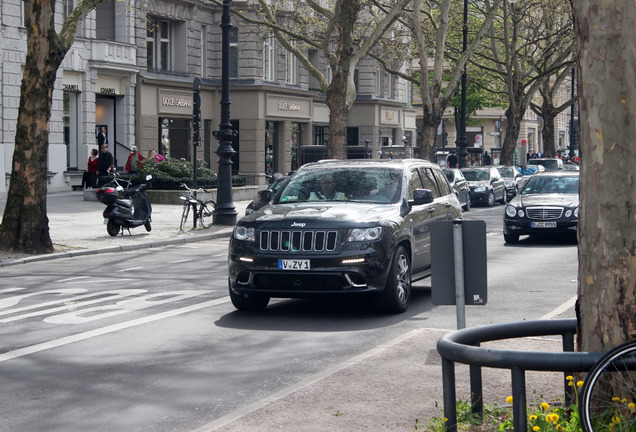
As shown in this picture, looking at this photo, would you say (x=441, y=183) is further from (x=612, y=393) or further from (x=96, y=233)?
(x=96, y=233)

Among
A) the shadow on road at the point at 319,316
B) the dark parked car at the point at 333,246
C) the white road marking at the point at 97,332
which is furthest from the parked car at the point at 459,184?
the white road marking at the point at 97,332

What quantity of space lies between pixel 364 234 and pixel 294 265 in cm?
79

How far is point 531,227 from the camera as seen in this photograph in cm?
2012

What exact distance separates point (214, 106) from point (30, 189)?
95.4 feet

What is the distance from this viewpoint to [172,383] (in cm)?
765

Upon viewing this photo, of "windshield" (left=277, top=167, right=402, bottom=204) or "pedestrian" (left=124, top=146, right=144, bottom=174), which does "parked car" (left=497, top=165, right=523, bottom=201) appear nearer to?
"pedestrian" (left=124, top=146, right=144, bottom=174)

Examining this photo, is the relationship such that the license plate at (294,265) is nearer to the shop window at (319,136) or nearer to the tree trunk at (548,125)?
the shop window at (319,136)

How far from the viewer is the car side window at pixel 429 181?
13008 mm

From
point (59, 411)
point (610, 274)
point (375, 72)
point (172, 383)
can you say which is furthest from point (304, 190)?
point (375, 72)

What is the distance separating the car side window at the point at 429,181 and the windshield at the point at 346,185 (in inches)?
31.6

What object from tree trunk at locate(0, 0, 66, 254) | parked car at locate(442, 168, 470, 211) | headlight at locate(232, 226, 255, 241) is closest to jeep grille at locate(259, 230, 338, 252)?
headlight at locate(232, 226, 255, 241)

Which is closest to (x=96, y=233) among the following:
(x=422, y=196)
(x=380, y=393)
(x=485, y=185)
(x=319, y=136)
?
(x=422, y=196)

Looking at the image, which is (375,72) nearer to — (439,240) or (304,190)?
(304,190)

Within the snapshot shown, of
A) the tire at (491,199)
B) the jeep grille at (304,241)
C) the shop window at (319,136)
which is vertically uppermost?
the shop window at (319,136)
